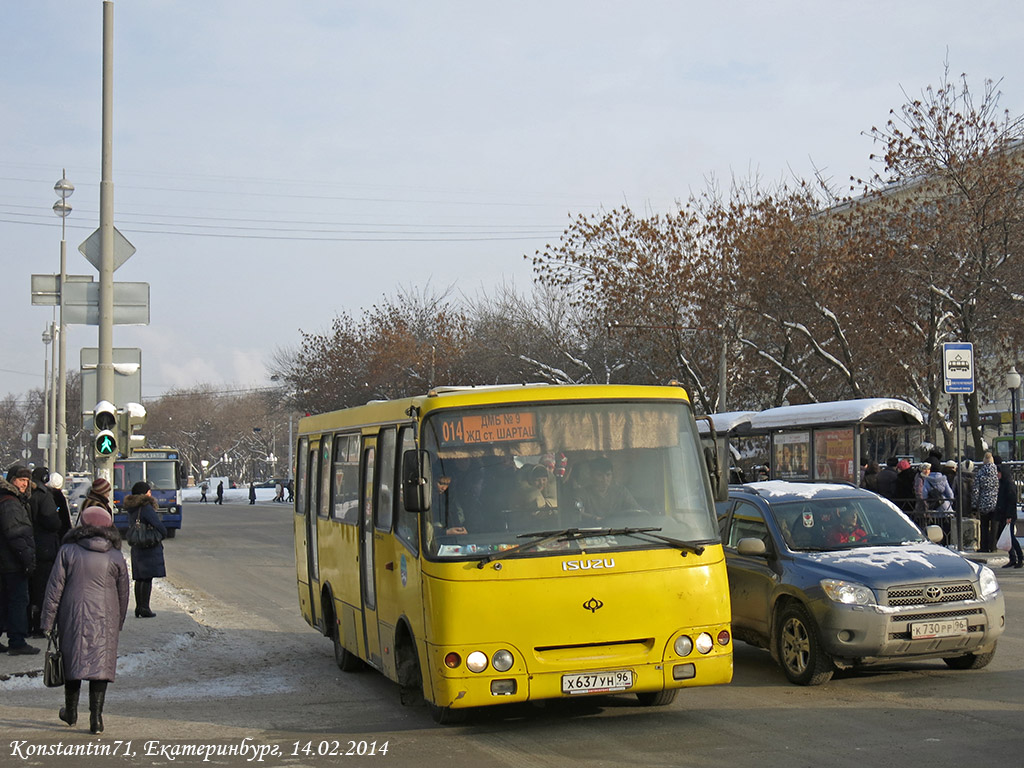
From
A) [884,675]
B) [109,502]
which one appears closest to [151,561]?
[109,502]

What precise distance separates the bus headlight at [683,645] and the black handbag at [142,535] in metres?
9.30

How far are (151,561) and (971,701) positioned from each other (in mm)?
10280

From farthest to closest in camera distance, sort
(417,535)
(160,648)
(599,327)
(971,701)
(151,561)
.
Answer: (599,327) < (151,561) < (160,648) < (971,701) < (417,535)

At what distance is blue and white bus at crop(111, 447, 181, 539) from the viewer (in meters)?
34.8

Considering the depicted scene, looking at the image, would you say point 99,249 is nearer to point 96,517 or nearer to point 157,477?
point 96,517

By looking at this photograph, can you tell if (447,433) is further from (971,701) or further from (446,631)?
(971,701)

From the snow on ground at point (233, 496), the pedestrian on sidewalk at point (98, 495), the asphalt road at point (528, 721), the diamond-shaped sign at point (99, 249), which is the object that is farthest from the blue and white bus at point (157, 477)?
the snow on ground at point (233, 496)

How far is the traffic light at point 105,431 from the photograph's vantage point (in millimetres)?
14523

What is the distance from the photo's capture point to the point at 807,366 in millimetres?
43844

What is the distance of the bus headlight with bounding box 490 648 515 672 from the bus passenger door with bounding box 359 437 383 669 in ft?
6.39

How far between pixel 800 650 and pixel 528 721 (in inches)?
98.4

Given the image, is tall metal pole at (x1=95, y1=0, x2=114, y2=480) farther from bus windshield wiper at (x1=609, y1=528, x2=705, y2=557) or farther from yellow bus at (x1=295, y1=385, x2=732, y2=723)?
bus windshield wiper at (x1=609, y1=528, x2=705, y2=557)

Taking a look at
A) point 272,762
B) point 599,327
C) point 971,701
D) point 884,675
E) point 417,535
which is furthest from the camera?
point 599,327

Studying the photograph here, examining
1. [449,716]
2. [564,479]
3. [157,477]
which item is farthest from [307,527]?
[157,477]
